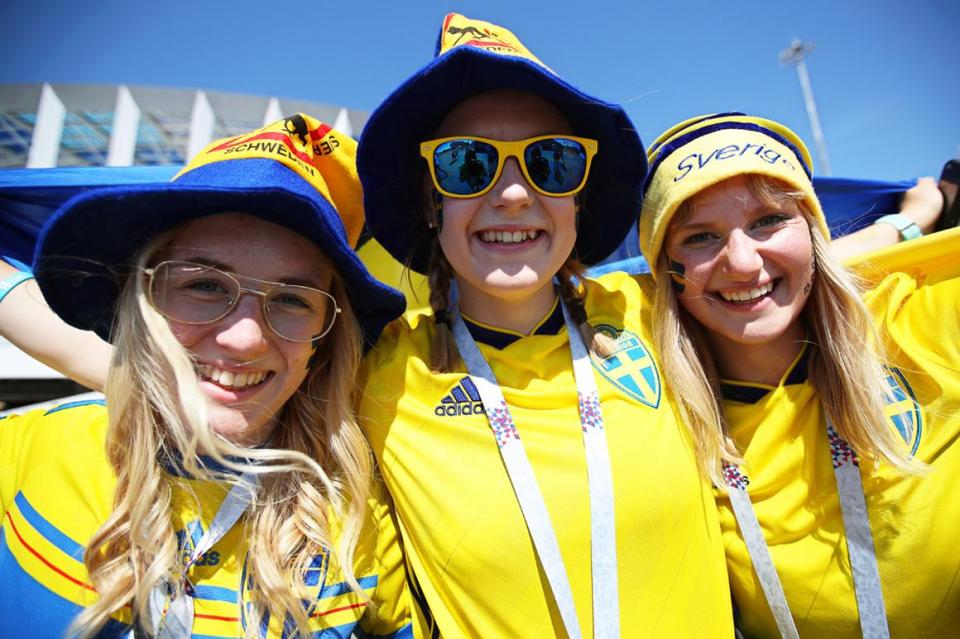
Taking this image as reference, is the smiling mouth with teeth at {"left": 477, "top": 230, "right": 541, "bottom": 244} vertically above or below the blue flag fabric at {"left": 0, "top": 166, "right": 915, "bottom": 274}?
below

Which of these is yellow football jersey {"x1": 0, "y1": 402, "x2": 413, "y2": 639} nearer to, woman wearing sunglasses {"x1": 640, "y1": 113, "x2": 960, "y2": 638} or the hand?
woman wearing sunglasses {"x1": 640, "y1": 113, "x2": 960, "y2": 638}

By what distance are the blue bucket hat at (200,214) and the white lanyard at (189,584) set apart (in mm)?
720

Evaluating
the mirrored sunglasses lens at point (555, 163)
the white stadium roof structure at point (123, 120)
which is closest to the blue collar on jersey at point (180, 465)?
the mirrored sunglasses lens at point (555, 163)

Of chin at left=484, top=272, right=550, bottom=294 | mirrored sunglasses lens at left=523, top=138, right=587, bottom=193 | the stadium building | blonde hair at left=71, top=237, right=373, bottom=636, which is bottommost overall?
blonde hair at left=71, top=237, right=373, bottom=636

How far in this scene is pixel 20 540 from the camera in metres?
1.42

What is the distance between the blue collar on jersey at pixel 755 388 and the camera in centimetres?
185

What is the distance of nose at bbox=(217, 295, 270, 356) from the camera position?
1508 mm

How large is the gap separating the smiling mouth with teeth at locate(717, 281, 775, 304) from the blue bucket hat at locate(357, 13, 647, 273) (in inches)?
24.7

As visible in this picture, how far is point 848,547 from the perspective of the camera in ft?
5.24

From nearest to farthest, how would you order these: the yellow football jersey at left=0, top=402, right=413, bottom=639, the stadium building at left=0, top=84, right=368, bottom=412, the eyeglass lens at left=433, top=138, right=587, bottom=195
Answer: the yellow football jersey at left=0, top=402, right=413, bottom=639 → the eyeglass lens at left=433, top=138, right=587, bottom=195 → the stadium building at left=0, top=84, right=368, bottom=412

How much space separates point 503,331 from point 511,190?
1.78 feet

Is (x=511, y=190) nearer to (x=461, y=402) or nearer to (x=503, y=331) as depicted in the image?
(x=503, y=331)

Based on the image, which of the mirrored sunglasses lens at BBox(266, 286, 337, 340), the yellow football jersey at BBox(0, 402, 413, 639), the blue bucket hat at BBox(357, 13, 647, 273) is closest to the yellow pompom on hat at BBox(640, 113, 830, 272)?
the blue bucket hat at BBox(357, 13, 647, 273)

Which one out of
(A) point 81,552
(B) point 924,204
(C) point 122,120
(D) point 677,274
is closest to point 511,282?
A: (D) point 677,274
